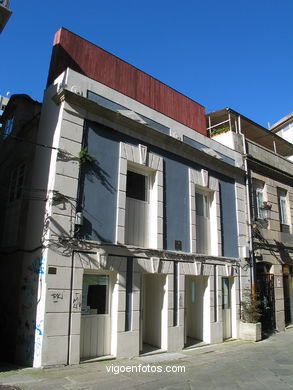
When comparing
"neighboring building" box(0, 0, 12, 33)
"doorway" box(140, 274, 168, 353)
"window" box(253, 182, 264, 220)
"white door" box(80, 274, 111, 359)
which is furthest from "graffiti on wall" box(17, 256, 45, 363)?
"window" box(253, 182, 264, 220)

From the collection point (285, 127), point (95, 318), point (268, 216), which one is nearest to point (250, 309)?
point (268, 216)

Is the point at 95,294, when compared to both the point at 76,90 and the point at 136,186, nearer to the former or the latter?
the point at 136,186

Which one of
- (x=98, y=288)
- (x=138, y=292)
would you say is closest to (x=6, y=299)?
(x=98, y=288)

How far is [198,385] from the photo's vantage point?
634 cm

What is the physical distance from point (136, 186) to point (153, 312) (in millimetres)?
3728

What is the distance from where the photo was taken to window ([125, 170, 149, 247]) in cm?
959

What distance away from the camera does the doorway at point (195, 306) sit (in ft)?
36.9

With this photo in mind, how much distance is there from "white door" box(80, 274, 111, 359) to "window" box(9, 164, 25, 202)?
3.43 m

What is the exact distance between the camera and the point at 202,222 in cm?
1185

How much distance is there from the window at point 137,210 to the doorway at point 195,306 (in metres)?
2.70

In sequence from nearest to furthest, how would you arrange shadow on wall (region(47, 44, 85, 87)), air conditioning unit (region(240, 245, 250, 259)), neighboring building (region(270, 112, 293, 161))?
1. shadow on wall (region(47, 44, 85, 87))
2. air conditioning unit (region(240, 245, 250, 259))
3. neighboring building (region(270, 112, 293, 161))

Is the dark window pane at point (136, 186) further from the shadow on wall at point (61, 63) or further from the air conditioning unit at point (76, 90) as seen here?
the shadow on wall at point (61, 63)

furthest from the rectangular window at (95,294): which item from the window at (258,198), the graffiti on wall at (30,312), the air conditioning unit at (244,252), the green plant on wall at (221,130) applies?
the green plant on wall at (221,130)

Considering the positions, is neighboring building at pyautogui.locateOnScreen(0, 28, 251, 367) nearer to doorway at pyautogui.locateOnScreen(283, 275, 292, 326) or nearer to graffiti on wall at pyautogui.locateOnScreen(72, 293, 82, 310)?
graffiti on wall at pyautogui.locateOnScreen(72, 293, 82, 310)
